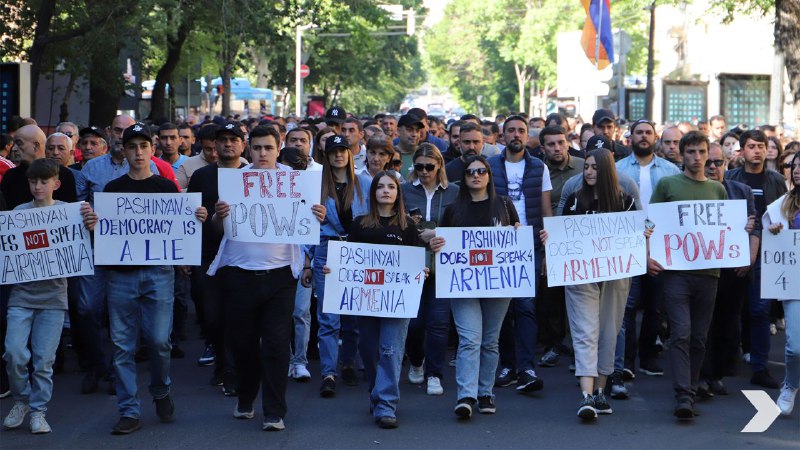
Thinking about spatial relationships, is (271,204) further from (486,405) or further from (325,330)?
(486,405)

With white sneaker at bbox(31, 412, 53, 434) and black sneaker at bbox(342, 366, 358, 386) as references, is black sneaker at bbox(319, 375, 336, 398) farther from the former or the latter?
white sneaker at bbox(31, 412, 53, 434)

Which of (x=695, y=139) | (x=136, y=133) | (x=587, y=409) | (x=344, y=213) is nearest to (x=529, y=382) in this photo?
(x=587, y=409)

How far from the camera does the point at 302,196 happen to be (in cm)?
855

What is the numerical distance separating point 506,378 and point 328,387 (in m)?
1.43

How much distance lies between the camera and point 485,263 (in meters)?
8.82

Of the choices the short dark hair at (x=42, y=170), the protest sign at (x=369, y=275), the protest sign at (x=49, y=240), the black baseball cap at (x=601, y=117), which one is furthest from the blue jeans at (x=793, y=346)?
the black baseball cap at (x=601, y=117)

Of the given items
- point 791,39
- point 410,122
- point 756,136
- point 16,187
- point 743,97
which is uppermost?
point 791,39

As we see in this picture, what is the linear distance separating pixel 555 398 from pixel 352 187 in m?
2.18

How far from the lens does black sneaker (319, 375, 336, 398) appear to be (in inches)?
370

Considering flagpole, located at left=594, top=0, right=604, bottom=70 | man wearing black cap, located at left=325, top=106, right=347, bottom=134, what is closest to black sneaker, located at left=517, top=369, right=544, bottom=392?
man wearing black cap, located at left=325, top=106, right=347, bottom=134

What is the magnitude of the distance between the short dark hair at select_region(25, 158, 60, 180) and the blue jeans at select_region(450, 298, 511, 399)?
9.18 ft

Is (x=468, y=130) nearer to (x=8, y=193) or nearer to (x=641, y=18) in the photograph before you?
(x=8, y=193)

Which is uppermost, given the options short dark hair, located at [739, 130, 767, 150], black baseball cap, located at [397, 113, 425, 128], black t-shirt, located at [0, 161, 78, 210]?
black baseball cap, located at [397, 113, 425, 128]

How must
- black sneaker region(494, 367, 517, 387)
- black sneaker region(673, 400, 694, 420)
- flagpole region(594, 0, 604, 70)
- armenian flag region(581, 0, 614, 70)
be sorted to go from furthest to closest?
armenian flag region(581, 0, 614, 70) < flagpole region(594, 0, 604, 70) < black sneaker region(494, 367, 517, 387) < black sneaker region(673, 400, 694, 420)
